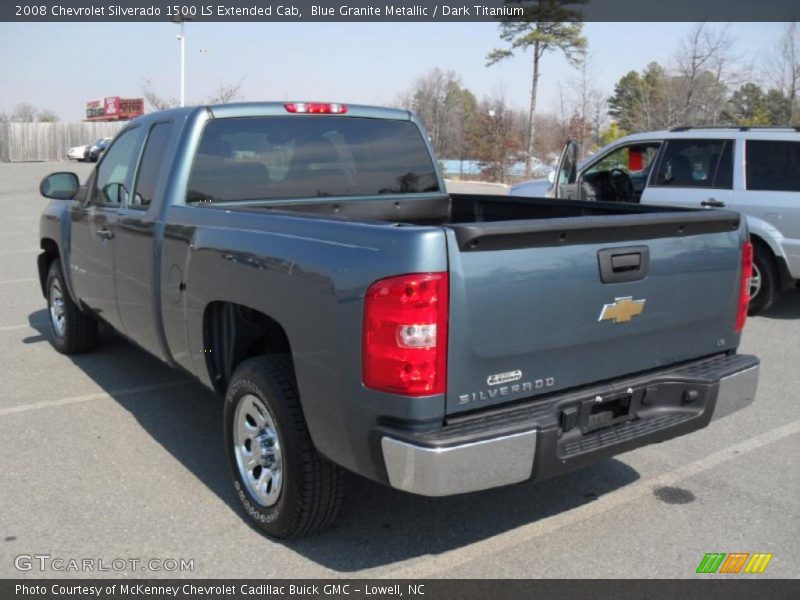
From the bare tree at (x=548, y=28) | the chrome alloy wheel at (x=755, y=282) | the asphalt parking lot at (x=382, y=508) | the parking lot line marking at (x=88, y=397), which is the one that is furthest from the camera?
the bare tree at (x=548, y=28)

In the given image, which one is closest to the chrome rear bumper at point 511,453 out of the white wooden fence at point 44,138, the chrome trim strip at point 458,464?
the chrome trim strip at point 458,464

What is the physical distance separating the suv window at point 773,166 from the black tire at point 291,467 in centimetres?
628

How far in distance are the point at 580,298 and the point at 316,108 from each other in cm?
237

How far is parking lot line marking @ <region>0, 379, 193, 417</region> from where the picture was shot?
17.0 ft

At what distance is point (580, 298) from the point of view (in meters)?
3.04

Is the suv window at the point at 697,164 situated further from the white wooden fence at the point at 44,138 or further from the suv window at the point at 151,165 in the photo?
the white wooden fence at the point at 44,138

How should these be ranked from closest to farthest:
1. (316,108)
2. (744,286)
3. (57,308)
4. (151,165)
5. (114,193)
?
1. (744,286)
2. (151,165)
3. (316,108)
4. (114,193)
5. (57,308)

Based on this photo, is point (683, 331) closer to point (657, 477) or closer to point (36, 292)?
point (657, 477)

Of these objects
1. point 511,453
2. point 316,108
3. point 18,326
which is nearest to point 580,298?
point 511,453

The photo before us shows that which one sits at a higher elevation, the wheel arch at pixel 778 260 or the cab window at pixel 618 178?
the cab window at pixel 618 178

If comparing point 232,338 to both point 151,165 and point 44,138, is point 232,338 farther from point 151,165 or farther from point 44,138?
point 44,138

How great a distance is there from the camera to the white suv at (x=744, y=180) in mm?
7730

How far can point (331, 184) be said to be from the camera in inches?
186

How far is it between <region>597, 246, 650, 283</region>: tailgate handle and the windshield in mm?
2092
